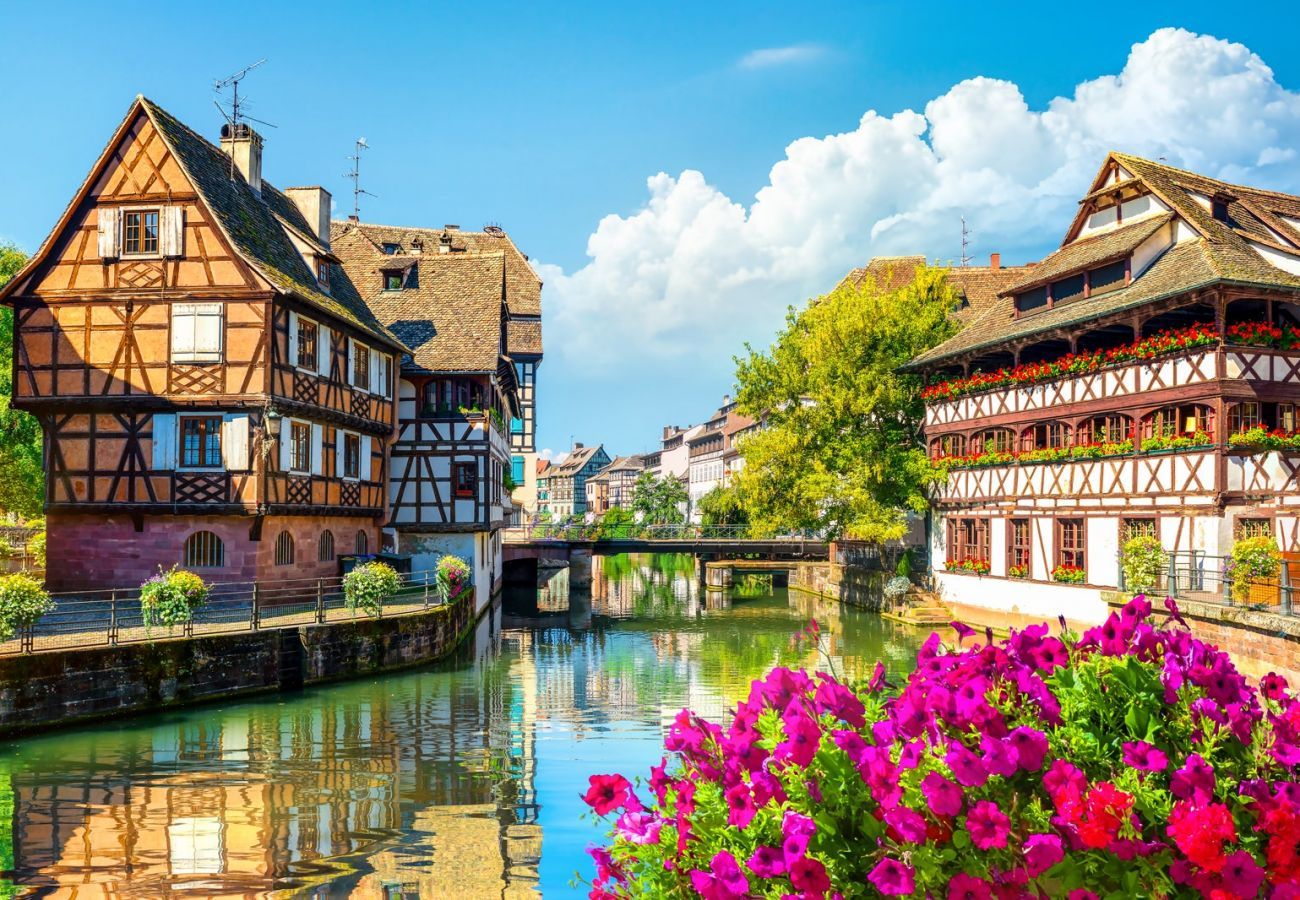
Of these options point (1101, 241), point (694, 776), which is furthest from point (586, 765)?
point (1101, 241)

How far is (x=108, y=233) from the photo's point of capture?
2627 centimetres

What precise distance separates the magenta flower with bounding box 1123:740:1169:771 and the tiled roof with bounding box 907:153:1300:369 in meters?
23.0

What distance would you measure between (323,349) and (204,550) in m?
6.15

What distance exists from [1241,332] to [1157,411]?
9.37 feet

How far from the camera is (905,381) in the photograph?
4097cm

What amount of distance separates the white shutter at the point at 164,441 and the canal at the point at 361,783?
24.2 feet

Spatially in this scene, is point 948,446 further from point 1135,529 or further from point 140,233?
point 140,233

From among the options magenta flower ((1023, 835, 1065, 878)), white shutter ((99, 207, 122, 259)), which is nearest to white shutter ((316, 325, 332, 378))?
white shutter ((99, 207, 122, 259))

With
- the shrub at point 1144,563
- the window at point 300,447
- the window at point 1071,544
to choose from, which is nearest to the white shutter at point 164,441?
the window at point 300,447

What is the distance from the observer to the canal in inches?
452

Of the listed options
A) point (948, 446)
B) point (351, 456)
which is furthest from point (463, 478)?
point (948, 446)

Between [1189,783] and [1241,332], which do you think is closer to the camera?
[1189,783]

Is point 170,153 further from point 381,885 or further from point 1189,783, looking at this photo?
point 1189,783

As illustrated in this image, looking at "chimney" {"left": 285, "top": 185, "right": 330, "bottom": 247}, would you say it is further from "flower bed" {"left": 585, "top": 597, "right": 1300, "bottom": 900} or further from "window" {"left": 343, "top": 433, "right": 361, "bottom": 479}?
"flower bed" {"left": 585, "top": 597, "right": 1300, "bottom": 900}
